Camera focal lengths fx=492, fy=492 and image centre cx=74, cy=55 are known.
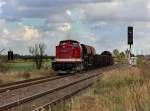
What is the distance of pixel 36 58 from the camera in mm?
58594

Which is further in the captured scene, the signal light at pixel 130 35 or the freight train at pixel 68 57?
the freight train at pixel 68 57

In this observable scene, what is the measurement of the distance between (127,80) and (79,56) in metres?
18.9

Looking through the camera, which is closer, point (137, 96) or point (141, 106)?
point (141, 106)

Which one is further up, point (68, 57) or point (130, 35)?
point (130, 35)

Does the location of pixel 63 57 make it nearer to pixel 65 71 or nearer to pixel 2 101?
pixel 65 71

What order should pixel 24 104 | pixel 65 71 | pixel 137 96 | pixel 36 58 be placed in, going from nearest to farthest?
pixel 137 96
pixel 24 104
pixel 65 71
pixel 36 58

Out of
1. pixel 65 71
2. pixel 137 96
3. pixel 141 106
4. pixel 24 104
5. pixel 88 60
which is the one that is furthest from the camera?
pixel 88 60

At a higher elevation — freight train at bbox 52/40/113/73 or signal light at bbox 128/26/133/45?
signal light at bbox 128/26/133/45

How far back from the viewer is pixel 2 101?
2027 cm

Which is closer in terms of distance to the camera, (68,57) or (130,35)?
(130,35)

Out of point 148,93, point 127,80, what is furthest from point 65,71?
point 148,93

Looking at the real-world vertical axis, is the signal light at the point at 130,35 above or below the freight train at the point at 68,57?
above

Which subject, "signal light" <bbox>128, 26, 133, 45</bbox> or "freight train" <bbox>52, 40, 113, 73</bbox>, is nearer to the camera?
"signal light" <bbox>128, 26, 133, 45</bbox>

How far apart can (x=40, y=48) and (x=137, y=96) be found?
45086 mm
